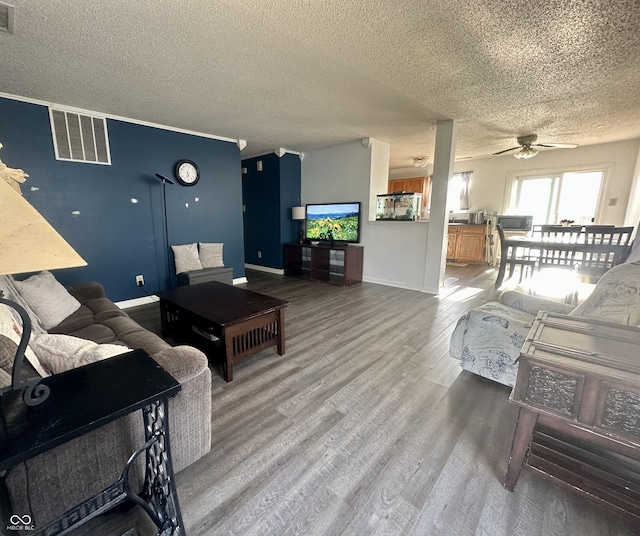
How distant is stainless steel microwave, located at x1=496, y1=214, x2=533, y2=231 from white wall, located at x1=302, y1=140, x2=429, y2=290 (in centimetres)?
298

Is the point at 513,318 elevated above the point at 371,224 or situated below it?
below

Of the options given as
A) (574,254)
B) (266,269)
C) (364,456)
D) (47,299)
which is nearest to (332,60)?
(364,456)

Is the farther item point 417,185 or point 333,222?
point 417,185

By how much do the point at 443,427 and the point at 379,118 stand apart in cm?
345

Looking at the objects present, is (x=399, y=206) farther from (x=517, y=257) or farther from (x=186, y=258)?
(x=186, y=258)

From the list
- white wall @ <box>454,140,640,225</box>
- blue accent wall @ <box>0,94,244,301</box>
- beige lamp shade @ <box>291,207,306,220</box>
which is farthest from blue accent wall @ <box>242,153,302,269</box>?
white wall @ <box>454,140,640,225</box>

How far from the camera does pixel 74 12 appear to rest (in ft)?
5.52

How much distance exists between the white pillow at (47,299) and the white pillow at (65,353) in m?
1.10

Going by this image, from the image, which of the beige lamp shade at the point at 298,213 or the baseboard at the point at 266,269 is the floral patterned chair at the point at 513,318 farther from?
the baseboard at the point at 266,269

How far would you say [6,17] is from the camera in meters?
1.70

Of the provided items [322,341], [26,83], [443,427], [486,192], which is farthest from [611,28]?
[486,192]

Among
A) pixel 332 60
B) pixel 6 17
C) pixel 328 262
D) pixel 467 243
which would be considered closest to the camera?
pixel 6 17

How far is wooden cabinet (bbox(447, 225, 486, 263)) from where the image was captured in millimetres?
6383

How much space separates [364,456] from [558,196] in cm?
671
